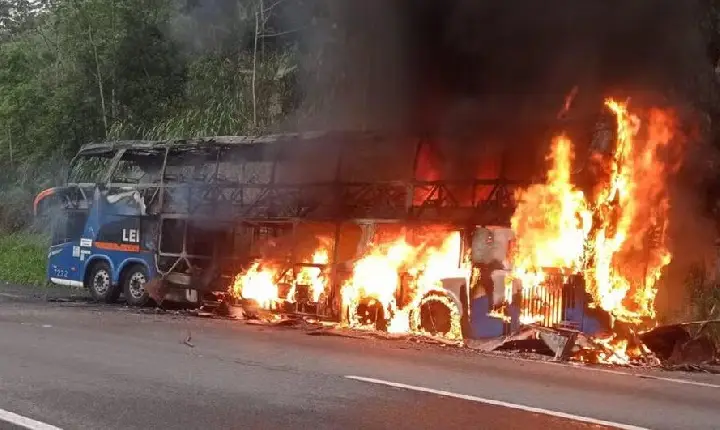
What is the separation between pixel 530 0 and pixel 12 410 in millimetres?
8879

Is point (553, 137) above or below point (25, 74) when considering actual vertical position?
below

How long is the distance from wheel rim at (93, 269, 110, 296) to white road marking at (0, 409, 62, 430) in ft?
30.9

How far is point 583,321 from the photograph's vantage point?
9695 millimetres

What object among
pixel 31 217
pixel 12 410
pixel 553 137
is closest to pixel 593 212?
pixel 553 137

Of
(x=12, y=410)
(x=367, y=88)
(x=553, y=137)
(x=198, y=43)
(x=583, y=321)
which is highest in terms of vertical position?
(x=198, y=43)

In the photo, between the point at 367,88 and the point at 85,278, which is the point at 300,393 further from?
the point at 85,278

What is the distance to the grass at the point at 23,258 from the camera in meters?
20.4

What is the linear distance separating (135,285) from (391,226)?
5534 millimetres

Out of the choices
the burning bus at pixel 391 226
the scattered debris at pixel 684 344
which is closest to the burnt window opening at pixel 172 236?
the burning bus at pixel 391 226

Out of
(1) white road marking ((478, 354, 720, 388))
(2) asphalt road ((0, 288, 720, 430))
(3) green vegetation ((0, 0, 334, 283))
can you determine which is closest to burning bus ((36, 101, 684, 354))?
(1) white road marking ((478, 354, 720, 388))

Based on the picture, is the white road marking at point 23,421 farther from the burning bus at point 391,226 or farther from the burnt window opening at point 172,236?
the burnt window opening at point 172,236

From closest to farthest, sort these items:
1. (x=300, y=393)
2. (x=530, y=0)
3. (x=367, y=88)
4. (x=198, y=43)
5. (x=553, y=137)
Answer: (x=300, y=393) → (x=553, y=137) → (x=530, y=0) → (x=367, y=88) → (x=198, y=43)

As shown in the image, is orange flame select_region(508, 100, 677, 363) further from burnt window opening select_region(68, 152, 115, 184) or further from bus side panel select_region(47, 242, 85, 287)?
bus side panel select_region(47, 242, 85, 287)

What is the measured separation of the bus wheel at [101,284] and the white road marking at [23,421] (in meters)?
9.29
